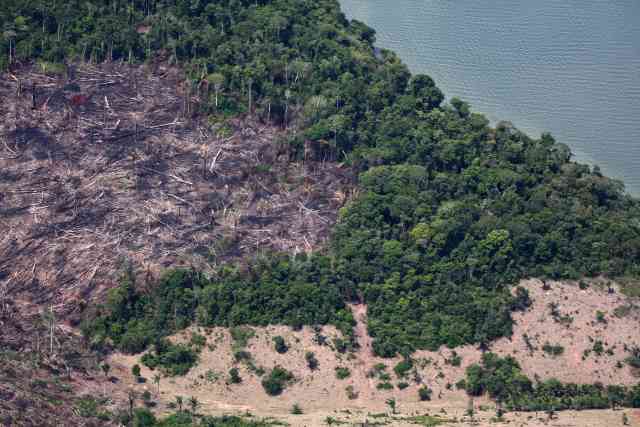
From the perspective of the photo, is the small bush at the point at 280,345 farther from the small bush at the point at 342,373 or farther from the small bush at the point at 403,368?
the small bush at the point at 403,368

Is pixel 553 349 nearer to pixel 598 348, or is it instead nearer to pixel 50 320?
pixel 598 348

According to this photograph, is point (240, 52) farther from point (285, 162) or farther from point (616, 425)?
point (616, 425)

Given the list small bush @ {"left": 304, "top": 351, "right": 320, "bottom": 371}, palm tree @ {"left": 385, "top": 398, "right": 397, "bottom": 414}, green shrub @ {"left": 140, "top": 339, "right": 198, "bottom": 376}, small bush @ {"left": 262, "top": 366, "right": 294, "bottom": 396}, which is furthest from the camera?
small bush @ {"left": 304, "top": 351, "right": 320, "bottom": 371}

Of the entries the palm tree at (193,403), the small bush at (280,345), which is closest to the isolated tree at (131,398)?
the palm tree at (193,403)

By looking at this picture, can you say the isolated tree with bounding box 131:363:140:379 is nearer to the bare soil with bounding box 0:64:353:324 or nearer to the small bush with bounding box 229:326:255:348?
the bare soil with bounding box 0:64:353:324

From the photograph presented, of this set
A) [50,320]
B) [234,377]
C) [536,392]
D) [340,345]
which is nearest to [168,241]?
[50,320]

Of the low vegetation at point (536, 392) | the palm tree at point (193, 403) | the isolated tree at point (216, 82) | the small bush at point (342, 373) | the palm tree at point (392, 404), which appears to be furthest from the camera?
the isolated tree at point (216, 82)

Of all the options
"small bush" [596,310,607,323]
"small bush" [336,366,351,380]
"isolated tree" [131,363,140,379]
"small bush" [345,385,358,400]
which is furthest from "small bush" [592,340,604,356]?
"isolated tree" [131,363,140,379]
